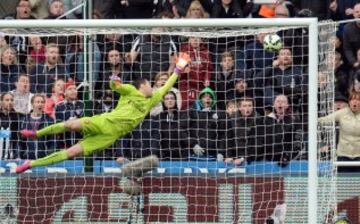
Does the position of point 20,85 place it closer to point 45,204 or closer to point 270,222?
point 45,204

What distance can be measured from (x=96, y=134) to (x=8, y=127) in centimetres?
101

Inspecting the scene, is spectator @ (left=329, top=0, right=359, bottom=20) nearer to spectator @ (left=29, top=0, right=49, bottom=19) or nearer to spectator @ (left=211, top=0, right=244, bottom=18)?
spectator @ (left=211, top=0, right=244, bottom=18)

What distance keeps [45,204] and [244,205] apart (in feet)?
7.58

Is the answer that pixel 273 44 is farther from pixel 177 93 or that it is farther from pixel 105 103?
pixel 105 103

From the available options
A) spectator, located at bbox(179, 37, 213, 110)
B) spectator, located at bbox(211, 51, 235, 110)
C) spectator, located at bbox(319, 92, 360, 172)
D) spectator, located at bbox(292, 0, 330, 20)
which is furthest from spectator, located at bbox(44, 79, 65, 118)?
spectator, located at bbox(292, 0, 330, 20)

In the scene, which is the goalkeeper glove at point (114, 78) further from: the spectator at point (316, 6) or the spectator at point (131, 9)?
the spectator at point (316, 6)

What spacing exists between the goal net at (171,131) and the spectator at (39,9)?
7.63ft

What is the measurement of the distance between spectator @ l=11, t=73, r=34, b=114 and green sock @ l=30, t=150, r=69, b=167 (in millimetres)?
719

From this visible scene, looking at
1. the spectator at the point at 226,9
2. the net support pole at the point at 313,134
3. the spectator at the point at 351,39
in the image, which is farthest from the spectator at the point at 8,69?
the spectator at the point at 351,39

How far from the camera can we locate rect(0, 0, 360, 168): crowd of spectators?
51.8 feet

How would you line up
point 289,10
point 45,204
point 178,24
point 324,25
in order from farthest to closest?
point 289,10, point 45,204, point 324,25, point 178,24

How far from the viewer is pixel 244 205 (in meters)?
15.7

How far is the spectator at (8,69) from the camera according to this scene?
53.0 ft

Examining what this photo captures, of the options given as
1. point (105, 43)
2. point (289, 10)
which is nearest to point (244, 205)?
point (105, 43)
